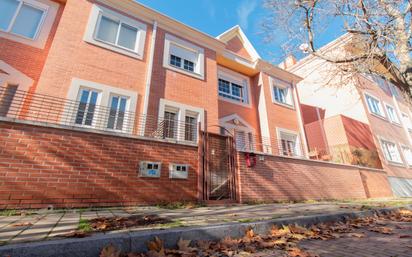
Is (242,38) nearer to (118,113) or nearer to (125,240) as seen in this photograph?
(118,113)

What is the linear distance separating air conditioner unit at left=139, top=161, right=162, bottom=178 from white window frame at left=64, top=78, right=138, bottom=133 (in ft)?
6.76

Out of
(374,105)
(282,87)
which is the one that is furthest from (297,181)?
(374,105)

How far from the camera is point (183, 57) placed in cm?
1048

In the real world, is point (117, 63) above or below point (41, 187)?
above

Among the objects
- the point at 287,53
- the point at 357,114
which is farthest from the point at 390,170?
the point at 287,53

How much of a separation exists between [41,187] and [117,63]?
5.61 m

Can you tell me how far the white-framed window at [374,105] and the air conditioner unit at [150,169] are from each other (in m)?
18.7

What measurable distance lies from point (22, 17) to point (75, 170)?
724 cm

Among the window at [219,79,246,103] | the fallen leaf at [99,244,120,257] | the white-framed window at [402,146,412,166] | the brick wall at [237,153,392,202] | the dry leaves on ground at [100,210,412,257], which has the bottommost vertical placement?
the dry leaves on ground at [100,210,412,257]

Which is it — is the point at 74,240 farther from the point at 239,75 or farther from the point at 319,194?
the point at 239,75

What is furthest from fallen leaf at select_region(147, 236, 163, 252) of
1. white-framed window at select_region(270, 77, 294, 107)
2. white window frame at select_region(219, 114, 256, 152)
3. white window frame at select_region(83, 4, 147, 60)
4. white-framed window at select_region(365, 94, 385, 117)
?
white-framed window at select_region(365, 94, 385, 117)

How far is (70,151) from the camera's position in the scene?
16.2ft

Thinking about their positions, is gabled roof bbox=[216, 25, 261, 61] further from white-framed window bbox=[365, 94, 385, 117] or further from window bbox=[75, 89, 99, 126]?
white-framed window bbox=[365, 94, 385, 117]

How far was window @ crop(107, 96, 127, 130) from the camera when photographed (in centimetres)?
736
